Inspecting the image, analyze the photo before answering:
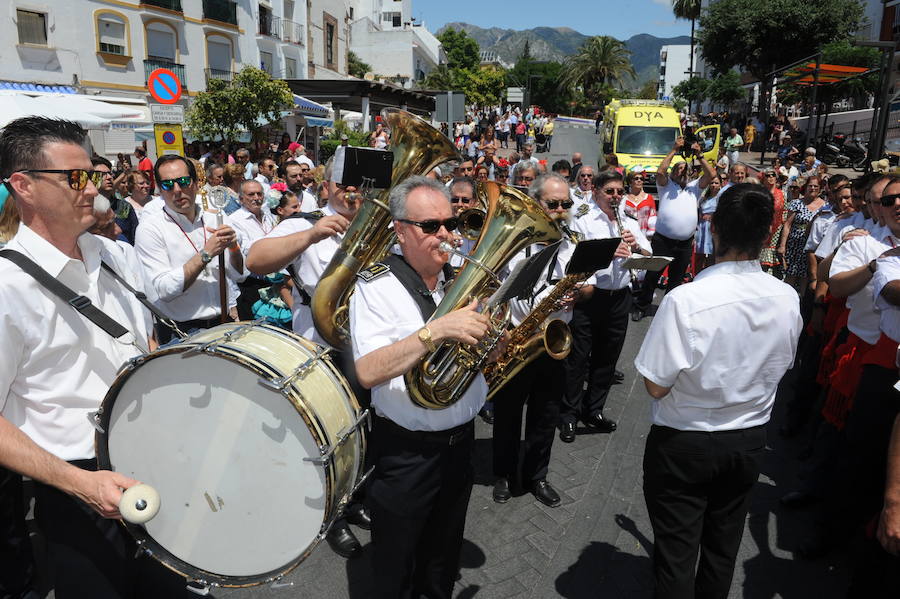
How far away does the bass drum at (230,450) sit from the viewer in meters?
2.08

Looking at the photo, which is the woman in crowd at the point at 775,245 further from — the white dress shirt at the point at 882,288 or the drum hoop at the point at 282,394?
the drum hoop at the point at 282,394

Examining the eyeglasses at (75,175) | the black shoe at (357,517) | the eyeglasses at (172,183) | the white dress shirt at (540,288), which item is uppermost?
the eyeglasses at (75,175)

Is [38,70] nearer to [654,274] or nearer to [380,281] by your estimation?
[654,274]

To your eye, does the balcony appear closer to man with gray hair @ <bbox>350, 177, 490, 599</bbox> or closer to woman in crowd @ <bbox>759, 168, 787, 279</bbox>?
woman in crowd @ <bbox>759, 168, 787, 279</bbox>

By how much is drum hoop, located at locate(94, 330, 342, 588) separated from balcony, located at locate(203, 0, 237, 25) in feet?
103

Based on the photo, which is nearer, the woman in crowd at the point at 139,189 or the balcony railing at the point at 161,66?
the woman in crowd at the point at 139,189

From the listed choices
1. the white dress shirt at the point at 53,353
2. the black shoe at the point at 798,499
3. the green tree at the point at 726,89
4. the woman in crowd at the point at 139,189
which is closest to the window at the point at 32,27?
the woman in crowd at the point at 139,189

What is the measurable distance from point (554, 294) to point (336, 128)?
2395 centimetres

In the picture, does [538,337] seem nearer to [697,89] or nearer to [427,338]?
[427,338]

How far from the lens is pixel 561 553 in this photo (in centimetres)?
371

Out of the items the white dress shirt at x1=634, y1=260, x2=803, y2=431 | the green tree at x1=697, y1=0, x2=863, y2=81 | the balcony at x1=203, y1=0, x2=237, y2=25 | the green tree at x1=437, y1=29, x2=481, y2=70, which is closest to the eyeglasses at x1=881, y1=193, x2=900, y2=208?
the white dress shirt at x1=634, y1=260, x2=803, y2=431

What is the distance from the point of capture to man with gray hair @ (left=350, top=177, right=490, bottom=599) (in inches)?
96.0

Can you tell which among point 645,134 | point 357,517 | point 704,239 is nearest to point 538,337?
point 357,517

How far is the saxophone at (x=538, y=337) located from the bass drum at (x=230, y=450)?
1304mm
